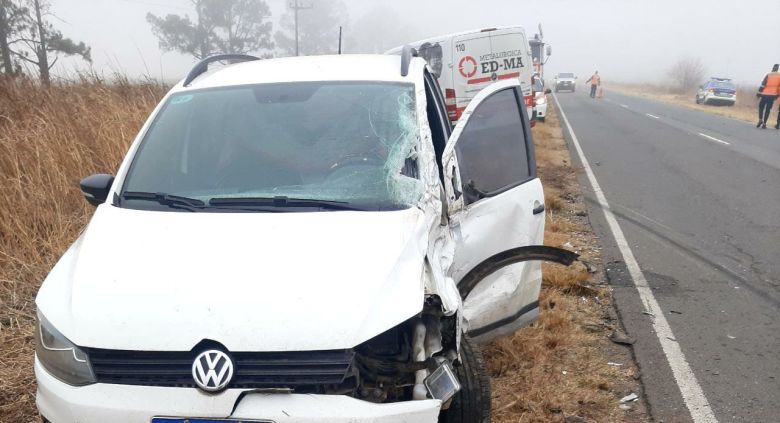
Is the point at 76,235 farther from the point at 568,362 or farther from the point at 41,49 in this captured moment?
the point at 41,49

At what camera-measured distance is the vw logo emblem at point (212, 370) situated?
2.20 meters

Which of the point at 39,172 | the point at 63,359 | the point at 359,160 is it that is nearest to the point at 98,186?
the point at 63,359

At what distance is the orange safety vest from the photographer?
20487mm

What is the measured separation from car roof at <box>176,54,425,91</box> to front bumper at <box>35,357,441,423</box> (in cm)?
204

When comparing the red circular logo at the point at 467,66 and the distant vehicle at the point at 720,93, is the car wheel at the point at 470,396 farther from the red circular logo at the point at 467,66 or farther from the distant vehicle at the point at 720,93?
the distant vehicle at the point at 720,93

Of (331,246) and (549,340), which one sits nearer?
(331,246)

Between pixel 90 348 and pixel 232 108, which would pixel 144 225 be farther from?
pixel 232 108

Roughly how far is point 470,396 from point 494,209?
129 cm

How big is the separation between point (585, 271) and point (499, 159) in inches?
85.3

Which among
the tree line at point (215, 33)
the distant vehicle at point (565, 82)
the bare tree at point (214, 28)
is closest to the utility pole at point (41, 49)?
the tree line at point (215, 33)

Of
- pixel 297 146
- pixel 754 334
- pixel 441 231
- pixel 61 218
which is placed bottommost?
pixel 754 334

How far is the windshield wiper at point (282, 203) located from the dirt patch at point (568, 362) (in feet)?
4.79

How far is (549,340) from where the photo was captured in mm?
4375

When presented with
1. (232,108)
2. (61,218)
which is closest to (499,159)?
(232,108)
